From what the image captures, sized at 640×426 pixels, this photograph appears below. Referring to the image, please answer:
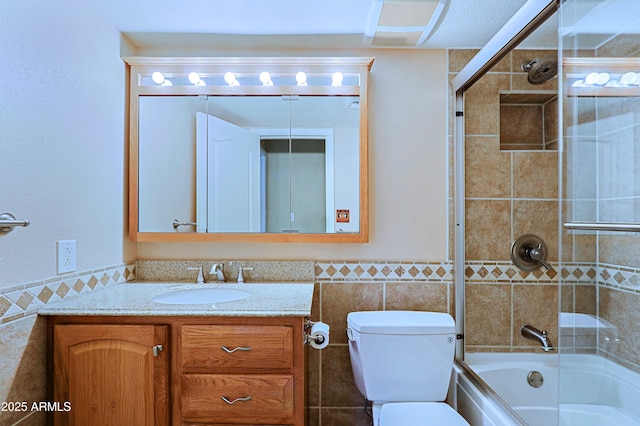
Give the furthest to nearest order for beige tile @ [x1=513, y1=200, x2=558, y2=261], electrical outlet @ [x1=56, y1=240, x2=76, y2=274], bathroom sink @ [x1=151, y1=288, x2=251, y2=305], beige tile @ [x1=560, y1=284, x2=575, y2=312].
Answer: beige tile @ [x1=513, y1=200, x2=558, y2=261]
bathroom sink @ [x1=151, y1=288, x2=251, y2=305]
electrical outlet @ [x1=56, y1=240, x2=76, y2=274]
beige tile @ [x1=560, y1=284, x2=575, y2=312]

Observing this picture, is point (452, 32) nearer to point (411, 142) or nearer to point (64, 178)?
point (411, 142)

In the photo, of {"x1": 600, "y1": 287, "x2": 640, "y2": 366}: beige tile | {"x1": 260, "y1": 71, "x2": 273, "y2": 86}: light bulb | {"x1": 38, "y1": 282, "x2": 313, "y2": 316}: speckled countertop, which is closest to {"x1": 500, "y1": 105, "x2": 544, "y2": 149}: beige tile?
{"x1": 600, "y1": 287, "x2": 640, "y2": 366}: beige tile

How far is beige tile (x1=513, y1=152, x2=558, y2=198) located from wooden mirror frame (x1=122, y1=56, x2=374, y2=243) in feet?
2.59

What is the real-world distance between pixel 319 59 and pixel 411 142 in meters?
0.65

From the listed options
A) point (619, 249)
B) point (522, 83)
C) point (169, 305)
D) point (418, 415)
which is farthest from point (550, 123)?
point (169, 305)

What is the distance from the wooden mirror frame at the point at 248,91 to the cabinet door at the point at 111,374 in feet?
2.09

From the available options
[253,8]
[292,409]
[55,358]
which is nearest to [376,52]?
[253,8]

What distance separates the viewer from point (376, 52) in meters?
1.93

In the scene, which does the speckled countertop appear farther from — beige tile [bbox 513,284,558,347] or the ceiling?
the ceiling

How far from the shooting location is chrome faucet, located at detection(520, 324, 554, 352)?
1.80 metres

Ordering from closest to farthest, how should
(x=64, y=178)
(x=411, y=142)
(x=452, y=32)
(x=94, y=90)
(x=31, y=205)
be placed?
1. (x=31, y=205)
2. (x=64, y=178)
3. (x=94, y=90)
4. (x=452, y=32)
5. (x=411, y=142)

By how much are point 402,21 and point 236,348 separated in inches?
62.4

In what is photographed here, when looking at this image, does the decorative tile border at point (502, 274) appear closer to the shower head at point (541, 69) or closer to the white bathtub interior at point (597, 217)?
the white bathtub interior at point (597, 217)

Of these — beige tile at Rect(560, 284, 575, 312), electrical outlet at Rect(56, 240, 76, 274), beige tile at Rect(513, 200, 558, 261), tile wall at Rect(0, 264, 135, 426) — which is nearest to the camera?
tile wall at Rect(0, 264, 135, 426)
